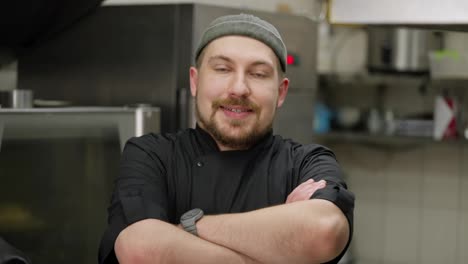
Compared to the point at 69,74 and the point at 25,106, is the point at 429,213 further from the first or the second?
the point at 25,106

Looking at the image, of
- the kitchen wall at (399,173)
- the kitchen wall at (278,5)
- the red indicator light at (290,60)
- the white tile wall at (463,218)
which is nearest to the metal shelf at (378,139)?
the kitchen wall at (399,173)

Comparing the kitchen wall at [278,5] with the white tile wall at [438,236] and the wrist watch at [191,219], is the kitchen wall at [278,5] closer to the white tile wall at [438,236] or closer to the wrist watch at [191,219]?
the white tile wall at [438,236]

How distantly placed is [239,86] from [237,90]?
0.04ft

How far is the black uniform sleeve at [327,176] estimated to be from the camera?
5.37 ft

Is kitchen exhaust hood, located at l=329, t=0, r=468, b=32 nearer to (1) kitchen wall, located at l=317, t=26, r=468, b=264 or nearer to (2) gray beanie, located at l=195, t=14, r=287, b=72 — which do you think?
(2) gray beanie, located at l=195, t=14, r=287, b=72

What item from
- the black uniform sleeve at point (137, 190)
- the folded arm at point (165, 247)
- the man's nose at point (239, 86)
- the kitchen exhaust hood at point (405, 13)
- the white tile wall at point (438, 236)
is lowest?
the white tile wall at point (438, 236)

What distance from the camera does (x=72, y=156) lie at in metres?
1.93

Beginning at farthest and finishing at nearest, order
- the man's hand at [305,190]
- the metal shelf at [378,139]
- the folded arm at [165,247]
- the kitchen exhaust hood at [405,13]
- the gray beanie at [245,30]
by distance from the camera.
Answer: the metal shelf at [378,139]
the kitchen exhaust hood at [405,13]
the gray beanie at [245,30]
the man's hand at [305,190]
the folded arm at [165,247]

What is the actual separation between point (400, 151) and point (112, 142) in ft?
8.16

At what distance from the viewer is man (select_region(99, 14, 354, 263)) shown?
158 cm

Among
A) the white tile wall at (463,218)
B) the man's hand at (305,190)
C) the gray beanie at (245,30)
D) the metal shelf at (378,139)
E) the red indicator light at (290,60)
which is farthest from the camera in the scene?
the white tile wall at (463,218)

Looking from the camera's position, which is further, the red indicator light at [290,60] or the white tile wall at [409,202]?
the white tile wall at [409,202]

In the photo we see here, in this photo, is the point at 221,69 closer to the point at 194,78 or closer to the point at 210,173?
the point at 194,78

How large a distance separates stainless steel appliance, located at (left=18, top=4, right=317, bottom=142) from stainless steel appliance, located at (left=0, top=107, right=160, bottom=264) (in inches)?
5.9
